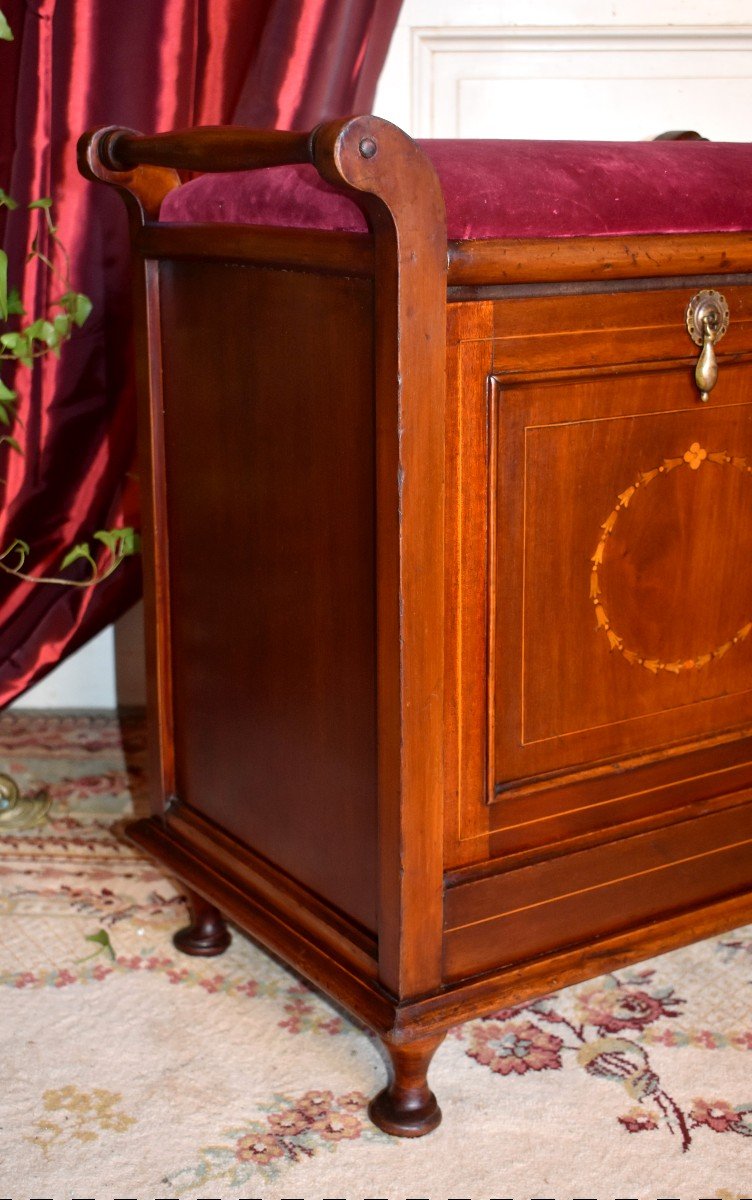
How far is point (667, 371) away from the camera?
0.99 meters

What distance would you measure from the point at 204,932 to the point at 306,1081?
23 cm

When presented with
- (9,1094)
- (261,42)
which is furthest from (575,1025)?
(261,42)

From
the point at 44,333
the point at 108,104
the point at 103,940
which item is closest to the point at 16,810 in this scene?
the point at 103,940

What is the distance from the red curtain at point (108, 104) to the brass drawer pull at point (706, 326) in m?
0.67

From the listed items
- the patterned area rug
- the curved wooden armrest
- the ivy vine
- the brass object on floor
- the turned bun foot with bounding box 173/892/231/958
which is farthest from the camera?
the brass object on floor

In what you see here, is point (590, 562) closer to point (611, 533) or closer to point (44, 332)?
point (611, 533)

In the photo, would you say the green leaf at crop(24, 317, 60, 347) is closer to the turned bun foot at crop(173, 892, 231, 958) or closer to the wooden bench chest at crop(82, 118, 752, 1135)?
the wooden bench chest at crop(82, 118, 752, 1135)

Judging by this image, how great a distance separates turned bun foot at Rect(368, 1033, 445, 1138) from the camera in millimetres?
1010

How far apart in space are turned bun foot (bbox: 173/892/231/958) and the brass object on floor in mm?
349

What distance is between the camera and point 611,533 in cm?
100

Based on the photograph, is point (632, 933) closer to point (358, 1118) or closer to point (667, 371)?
point (358, 1118)

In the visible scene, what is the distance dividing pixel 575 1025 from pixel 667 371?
21.9 inches

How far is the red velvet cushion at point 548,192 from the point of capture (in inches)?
34.9

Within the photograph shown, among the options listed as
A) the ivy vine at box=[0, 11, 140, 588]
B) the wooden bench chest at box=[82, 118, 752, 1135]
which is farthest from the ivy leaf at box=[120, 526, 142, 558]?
the wooden bench chest at box=[82, 118, 752, 1135]
